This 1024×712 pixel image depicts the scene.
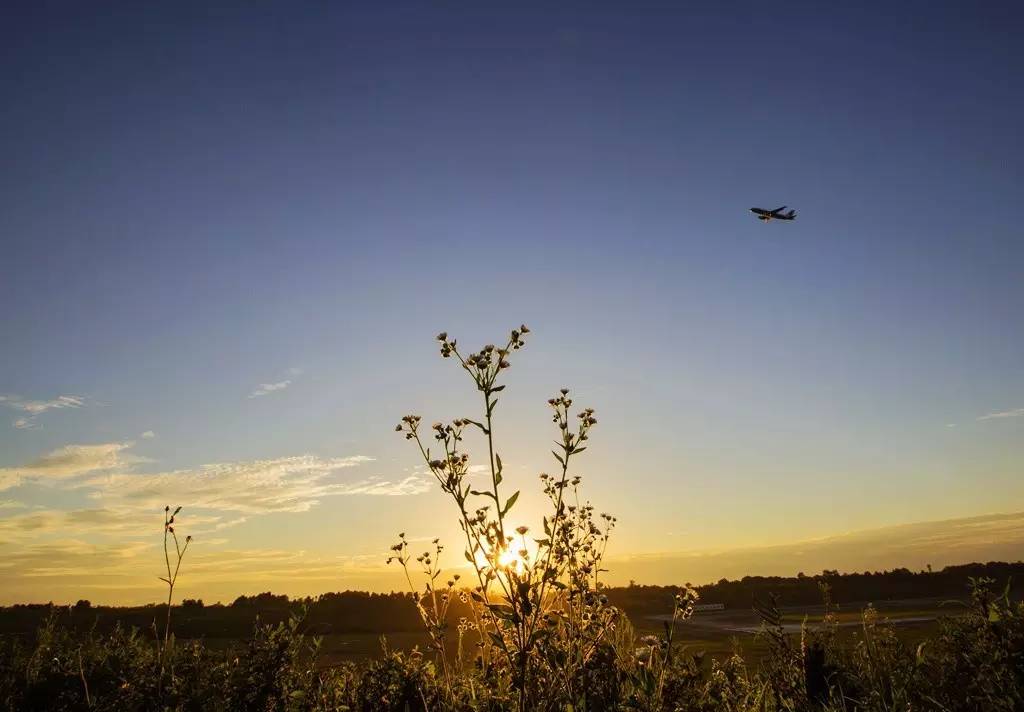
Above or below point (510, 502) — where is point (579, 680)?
below

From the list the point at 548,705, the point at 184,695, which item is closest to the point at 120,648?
the point at 184,695

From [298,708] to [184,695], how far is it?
0.83 metres

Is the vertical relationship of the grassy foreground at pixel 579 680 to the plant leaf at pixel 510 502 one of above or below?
below

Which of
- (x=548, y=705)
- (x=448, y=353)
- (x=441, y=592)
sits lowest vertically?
(x=548, y=705)

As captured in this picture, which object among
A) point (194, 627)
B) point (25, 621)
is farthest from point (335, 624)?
point (25, 621)

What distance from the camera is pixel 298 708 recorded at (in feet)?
15.5

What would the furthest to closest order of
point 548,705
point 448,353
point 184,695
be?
point 184,695
point 448,353
point 548,705

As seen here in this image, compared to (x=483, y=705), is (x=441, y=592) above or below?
above

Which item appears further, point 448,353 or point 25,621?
point 25,621

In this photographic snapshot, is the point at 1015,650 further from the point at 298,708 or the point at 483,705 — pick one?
the point at 298,708

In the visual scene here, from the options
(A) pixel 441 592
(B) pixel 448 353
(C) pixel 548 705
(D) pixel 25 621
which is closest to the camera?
(C) pixel 548 705

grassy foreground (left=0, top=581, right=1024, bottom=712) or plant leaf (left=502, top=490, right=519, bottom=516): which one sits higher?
plant leaf (left=502, top=490, right=519, bottom=516)

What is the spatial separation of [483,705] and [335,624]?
2598 centimetres

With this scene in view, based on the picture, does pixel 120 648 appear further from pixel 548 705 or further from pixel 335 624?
pixel 335 624
